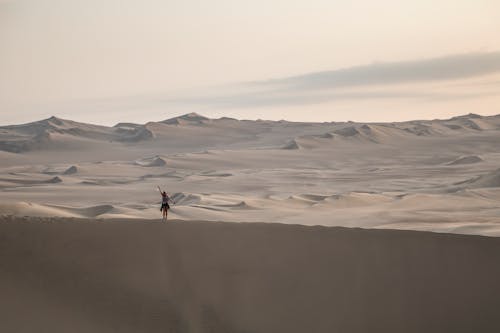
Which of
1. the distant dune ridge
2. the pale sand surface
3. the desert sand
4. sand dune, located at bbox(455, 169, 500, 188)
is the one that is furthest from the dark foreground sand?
the distant dune ridge

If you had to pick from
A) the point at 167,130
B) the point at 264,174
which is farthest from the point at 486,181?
the point at 167,130

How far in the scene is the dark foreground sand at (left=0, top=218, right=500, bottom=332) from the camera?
609 centimetres

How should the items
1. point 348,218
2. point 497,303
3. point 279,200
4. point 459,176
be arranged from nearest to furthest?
1. point 497,303
2. point 348,218
3. point 279,200
4. point 459,176

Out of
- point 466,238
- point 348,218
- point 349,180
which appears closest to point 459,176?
point 349,180

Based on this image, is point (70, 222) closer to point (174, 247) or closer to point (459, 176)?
point (174, 247)

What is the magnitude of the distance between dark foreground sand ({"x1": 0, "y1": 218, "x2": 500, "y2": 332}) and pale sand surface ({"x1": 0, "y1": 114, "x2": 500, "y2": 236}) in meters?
1.99

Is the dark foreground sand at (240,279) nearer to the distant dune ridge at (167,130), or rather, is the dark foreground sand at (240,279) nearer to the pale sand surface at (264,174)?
the pale sand surface at (264,174)

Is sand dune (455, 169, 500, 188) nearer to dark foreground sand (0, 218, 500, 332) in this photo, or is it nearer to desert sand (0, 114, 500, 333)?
desert sand (0, 114, 500, 333)

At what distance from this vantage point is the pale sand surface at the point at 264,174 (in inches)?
609

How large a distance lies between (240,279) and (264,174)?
2711 cm

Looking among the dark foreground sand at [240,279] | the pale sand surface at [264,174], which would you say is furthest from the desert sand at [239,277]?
the pale sand surface at [264,174]

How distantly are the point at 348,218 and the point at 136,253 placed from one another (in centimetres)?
797

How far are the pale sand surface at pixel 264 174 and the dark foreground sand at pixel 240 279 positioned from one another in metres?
1.99

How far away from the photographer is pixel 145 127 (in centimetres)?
7394
